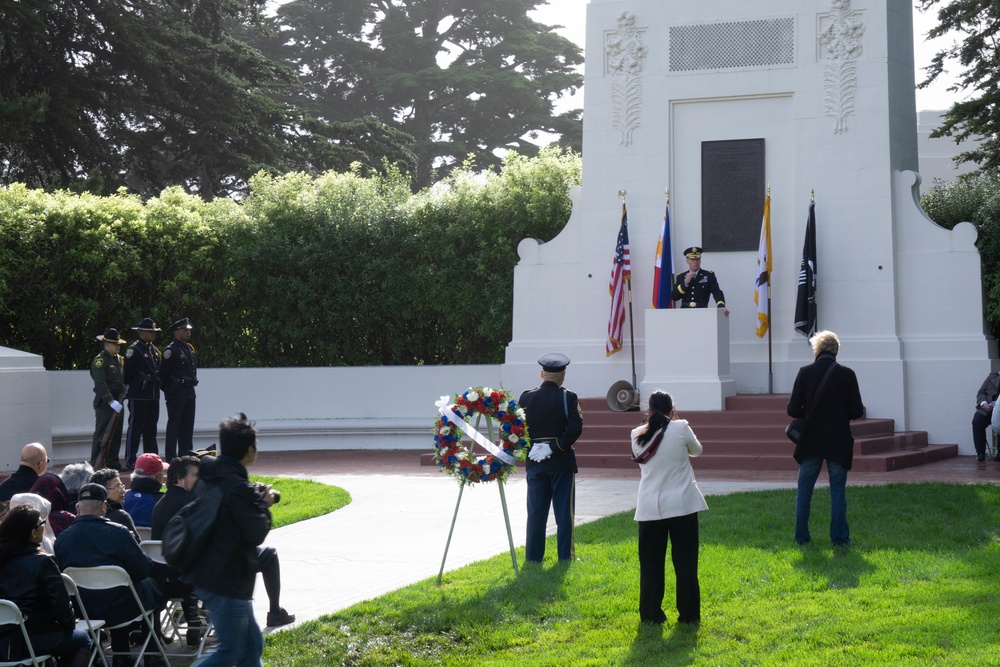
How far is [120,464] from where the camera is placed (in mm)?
17094

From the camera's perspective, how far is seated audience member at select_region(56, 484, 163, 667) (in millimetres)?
6531

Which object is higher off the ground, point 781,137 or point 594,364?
point 781,137

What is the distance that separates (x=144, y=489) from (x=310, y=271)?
44.8 feet

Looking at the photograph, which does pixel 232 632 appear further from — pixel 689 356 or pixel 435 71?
pixel 435 71

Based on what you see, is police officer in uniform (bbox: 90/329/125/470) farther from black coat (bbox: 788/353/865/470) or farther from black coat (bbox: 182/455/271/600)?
black coat (bbox: 182/455/271/600)

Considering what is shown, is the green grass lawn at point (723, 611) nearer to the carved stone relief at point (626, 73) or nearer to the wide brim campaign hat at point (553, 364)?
the wide brim campaign hat at point (553, 364)

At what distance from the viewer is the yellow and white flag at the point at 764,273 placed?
18484 mm

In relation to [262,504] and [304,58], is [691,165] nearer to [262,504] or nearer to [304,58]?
[262,504]

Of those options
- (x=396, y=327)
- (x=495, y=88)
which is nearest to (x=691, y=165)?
(x=396, y=327)

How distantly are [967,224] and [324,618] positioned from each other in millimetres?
14265

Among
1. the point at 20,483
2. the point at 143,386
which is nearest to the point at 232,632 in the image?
the point at 20,483

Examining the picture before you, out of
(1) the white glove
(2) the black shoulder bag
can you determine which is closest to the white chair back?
(1) the white glove

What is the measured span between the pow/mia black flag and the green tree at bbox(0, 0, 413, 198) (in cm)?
1474

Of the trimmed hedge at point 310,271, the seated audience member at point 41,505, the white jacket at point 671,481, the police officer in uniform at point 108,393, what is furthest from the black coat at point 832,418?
the trimmed hedge at point 310,271
